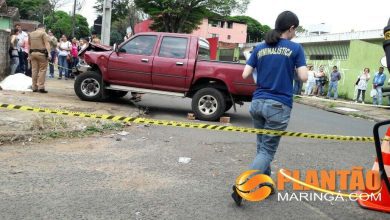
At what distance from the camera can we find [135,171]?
17.4ft

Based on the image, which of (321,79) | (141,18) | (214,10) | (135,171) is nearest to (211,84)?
(135,171)

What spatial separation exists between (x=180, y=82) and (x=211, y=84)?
0.69 m

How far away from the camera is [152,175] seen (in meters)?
5.20

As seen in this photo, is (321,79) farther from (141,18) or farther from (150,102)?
(141,18)

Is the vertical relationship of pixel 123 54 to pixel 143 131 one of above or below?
above

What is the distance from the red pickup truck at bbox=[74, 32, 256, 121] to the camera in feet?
32.1

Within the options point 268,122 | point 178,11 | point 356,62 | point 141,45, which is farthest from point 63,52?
point 178,11

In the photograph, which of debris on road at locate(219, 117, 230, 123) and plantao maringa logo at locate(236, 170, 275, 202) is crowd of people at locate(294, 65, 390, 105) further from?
plantao maringa logo at locate(236, 170, 275, 202)

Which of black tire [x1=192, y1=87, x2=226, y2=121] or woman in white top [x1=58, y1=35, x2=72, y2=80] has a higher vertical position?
woman in white top [x1=58, y1=35, x2=72, y2=80]

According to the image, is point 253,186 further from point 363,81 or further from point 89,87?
point 363,81

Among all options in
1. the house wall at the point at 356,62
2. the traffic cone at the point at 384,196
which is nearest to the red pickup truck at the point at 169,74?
the traffic cone at the point at 384,196

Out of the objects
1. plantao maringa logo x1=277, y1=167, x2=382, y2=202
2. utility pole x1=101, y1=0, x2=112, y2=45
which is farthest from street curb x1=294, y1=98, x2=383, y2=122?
plantao maringa logo x1=277, y1=167, x2=382, y2=202

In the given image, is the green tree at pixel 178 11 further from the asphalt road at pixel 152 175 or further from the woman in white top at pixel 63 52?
the asphalt road at pixel 152 175

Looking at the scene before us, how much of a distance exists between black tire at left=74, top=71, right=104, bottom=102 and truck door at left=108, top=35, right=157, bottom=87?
45 cm
